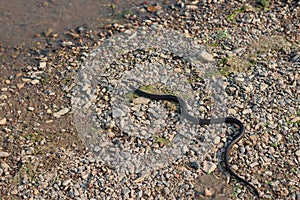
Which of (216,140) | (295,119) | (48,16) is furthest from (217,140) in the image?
(48,16)

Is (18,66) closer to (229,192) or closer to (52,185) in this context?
(52,185)

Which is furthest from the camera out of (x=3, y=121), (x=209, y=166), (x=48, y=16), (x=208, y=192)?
(x=48, y=16)

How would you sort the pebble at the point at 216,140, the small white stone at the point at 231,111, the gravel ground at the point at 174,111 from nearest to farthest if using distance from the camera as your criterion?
the gravel ground at the point at 174,111 → the pebble at the point at 216,140 → the small white stone at the point at 231,111

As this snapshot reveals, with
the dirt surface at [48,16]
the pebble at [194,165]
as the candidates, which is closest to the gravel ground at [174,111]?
the pebble at [194,165]

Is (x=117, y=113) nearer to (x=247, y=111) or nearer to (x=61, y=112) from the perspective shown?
(x=61, y=112)

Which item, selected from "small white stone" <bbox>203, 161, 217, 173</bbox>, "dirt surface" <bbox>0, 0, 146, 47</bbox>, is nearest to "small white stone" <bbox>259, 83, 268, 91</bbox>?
"small white stone" <bbox>203, 161, 217, 173</bbox>

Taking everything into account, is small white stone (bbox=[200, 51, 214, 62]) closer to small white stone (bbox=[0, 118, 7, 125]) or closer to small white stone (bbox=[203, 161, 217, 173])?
small white stone (bbox=[203, 161, 217, 173])

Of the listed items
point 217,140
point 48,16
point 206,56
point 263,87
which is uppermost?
point 48,16

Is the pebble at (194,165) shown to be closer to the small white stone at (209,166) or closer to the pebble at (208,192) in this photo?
the small white stone at (209,166)

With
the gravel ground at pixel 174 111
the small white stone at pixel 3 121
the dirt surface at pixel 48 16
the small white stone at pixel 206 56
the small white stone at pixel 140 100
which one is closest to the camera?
the gravel ground at pixel 174 111

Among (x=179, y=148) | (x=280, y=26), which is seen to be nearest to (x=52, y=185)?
(x=179, y=148)
